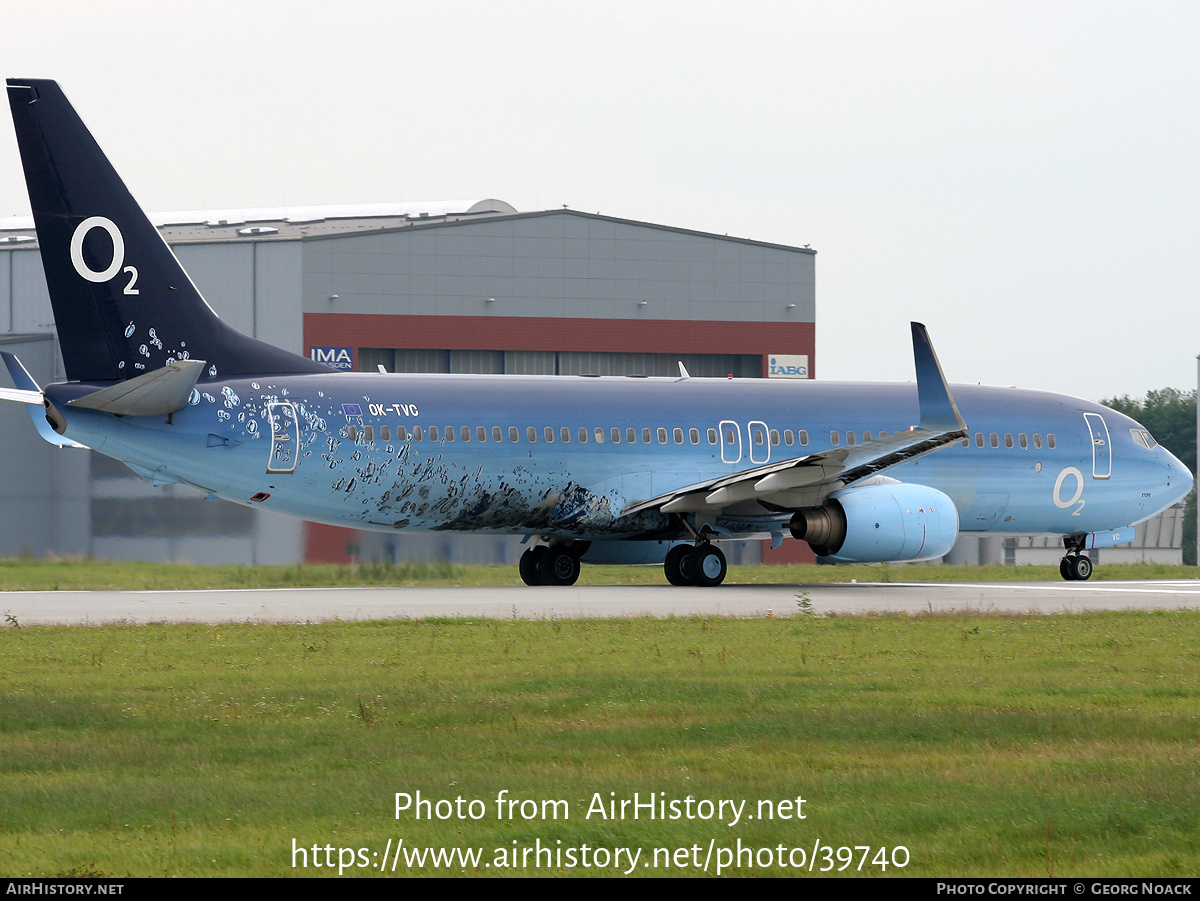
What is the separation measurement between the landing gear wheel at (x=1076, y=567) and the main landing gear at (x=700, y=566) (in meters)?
9.13

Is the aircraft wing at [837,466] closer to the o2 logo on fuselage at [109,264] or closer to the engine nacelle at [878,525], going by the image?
the engine nacelle at [878,525]

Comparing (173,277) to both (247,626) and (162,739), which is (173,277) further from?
(162,739)

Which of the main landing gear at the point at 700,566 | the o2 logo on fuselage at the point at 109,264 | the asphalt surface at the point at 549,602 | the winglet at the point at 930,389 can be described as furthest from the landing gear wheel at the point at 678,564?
the o2 logo on fuselage at the point at 109,264

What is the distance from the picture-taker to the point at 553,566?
1210 inches

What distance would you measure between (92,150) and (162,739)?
15.7 m

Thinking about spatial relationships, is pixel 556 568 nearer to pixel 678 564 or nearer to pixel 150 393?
pixel 678 564

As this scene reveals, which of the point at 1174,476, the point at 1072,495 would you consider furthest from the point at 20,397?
the point at 1174,476

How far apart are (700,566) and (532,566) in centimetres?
349

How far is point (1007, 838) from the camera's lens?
853cm

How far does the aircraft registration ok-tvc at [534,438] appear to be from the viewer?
81.5 ft

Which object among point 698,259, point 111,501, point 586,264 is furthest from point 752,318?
point 111,501

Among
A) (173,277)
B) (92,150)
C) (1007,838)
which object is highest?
(92,150)

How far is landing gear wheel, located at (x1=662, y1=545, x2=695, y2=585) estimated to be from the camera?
29.7 m

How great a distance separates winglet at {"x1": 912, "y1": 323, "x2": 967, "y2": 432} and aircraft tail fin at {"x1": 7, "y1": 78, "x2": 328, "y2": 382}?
477 inches
